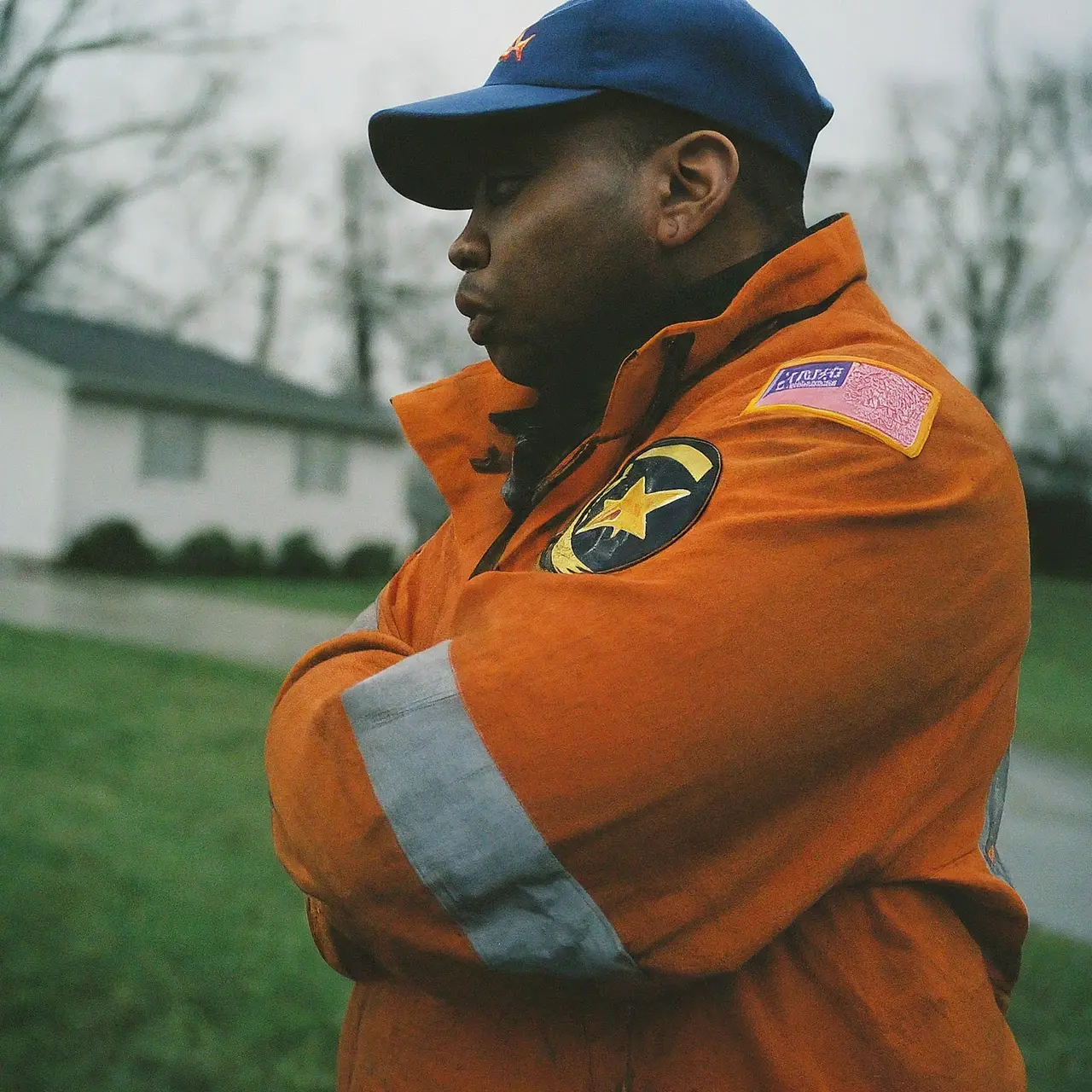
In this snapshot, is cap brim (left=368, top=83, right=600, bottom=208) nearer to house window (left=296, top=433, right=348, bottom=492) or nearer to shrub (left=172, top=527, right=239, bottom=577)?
shrub (left=172, top=527, right=239, bottom=577)

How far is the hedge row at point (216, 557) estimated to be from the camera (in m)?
19.5

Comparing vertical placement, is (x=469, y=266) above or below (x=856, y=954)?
above

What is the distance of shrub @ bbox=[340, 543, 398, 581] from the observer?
23.1 metres

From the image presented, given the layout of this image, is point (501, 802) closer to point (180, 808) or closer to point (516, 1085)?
point (516, 1085)

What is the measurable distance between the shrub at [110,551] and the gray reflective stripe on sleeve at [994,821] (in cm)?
1929

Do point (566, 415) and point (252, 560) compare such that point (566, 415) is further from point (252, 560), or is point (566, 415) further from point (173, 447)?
point (173, 447)

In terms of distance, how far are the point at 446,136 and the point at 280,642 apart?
10.8 meters

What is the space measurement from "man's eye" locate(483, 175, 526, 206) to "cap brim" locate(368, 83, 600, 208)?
0.05 meters

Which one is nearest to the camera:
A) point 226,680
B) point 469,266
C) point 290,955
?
point 469,266

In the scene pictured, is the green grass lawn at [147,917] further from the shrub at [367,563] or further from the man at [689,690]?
the shrub at [367,563]

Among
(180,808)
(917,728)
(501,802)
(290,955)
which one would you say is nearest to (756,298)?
(917,728)

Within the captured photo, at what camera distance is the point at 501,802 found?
1.14 m

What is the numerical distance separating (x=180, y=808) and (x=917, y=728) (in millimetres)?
5428

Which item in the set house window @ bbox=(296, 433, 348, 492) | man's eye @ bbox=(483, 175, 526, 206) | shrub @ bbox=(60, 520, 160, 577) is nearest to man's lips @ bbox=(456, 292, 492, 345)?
man's eye @ bbox=(483, 175, 526, 206)
